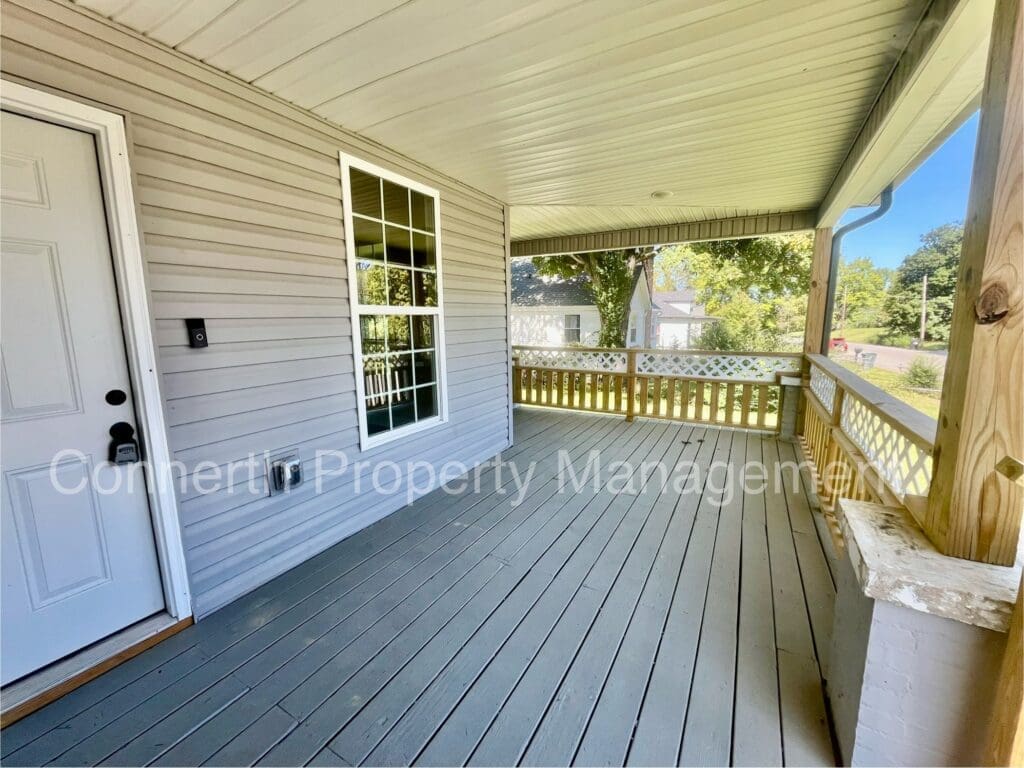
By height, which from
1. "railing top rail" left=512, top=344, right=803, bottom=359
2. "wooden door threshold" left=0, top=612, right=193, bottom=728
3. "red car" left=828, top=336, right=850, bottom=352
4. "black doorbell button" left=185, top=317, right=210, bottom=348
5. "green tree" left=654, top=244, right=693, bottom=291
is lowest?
"wooden door threshold" left=0, top=612, right=193, bottom=728

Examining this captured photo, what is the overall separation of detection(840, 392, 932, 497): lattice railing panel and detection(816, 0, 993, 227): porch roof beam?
139cm

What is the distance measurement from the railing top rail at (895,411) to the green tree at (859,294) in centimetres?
122

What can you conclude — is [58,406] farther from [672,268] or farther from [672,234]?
[672,268]

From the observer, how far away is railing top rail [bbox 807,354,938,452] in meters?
1.42

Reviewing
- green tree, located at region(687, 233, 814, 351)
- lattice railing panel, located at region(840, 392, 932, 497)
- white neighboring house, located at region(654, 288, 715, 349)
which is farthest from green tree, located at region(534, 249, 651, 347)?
lattice railing panel, located at region(840, 392, 932, 497)

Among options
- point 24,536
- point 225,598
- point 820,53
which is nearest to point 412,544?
point 225,598

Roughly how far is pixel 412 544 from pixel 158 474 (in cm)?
133

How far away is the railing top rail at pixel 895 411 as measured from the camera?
1418 millimetres

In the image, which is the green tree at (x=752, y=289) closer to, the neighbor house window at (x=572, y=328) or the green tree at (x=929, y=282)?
the neighbor house window at (x=572, y=328)

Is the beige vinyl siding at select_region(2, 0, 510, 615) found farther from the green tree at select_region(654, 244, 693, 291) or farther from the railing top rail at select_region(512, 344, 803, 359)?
the green tree at select_region(654, 244, 693, 291)

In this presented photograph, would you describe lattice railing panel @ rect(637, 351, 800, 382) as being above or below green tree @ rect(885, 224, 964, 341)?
below

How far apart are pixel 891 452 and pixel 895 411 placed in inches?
8.5

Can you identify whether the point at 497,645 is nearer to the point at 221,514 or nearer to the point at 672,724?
the point at 672,724

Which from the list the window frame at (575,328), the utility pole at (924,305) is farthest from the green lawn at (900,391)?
the window frame at (575,328)
